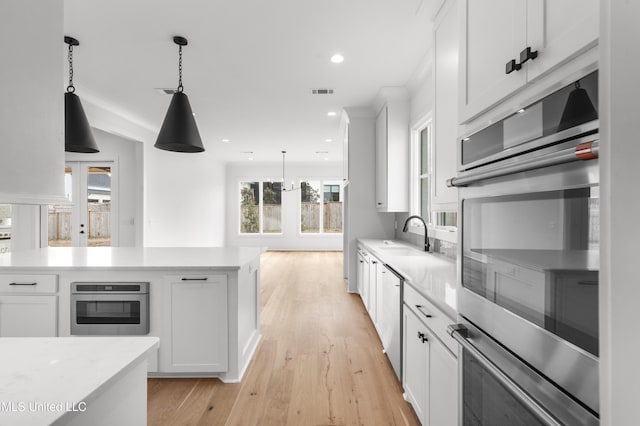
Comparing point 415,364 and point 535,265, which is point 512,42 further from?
point 415,364

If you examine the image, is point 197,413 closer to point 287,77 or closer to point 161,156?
point 287,77

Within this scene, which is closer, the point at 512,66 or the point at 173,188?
the point at 512,66

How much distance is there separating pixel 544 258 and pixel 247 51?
3001 mm

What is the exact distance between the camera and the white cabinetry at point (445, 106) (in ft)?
6.26

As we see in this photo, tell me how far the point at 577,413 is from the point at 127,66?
4.13 metres

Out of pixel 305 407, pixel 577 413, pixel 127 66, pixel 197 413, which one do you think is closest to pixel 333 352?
pixel 305 407

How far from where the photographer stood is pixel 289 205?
9.95m

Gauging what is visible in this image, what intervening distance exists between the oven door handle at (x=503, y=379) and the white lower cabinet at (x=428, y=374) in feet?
0.84

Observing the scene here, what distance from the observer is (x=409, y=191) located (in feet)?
13.2

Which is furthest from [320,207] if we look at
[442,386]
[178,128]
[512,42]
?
[512,42]

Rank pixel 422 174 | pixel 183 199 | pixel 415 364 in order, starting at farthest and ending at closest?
1. pixel 183 199
2. pixel 422 174
3. pixel 415 364

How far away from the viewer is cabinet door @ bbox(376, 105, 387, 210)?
13.6 ft

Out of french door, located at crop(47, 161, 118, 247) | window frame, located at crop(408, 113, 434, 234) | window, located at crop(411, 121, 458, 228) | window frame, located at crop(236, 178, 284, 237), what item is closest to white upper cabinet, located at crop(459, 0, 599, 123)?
window, located at crop(411, 121, 458, 228)

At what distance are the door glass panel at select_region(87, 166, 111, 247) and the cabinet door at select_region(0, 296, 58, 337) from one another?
149 inches
